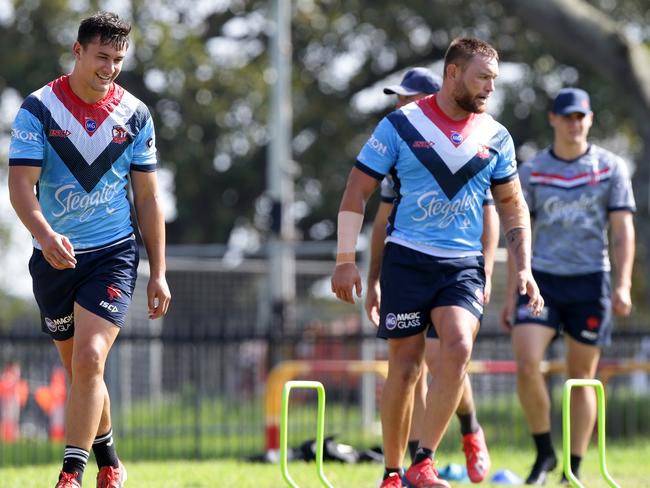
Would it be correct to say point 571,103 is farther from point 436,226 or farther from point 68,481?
point 68,481

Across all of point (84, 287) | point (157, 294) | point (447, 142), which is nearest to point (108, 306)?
point (84, 287)

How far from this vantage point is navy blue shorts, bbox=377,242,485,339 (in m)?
7.17

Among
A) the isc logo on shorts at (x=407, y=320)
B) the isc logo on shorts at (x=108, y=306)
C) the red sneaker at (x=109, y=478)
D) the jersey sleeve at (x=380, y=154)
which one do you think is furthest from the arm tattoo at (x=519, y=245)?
the red sneaker at (x=109, y=478)

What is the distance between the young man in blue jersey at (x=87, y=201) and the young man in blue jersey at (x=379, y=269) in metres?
1.72

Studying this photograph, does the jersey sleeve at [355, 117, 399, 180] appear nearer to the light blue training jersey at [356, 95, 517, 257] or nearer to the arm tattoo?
the light blue training jersey at [356, 95, 517, 257]

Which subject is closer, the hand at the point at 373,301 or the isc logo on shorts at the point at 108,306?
the isc logo on shorts at the point at 108,306

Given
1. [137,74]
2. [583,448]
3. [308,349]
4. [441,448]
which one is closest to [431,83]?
[583,448]

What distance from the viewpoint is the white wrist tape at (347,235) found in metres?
6.89

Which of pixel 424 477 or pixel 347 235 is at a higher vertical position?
pixel 347 235

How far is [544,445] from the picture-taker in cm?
932

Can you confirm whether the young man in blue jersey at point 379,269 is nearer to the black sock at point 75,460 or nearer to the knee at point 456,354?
the knee at point 456,354

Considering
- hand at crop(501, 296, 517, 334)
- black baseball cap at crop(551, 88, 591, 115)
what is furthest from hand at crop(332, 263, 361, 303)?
black baseball cap at crop(551, 88, 591, 115)

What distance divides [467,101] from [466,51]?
10.3 inches

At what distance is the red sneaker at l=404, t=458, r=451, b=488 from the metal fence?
8.46 metres
